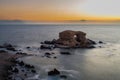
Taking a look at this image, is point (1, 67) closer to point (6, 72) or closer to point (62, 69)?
point (6, 72)

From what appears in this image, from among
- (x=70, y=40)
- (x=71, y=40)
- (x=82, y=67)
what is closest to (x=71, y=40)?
(x=71, y=40)

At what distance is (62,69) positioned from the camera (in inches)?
1719

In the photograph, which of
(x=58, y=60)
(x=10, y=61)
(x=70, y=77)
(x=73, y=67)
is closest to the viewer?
(x=70, y=77)

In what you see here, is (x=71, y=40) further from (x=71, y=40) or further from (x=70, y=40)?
(x=70, y=40)

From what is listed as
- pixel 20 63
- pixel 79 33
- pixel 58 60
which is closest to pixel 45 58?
pixel 58 60

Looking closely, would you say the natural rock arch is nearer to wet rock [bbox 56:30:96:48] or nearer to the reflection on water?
wet rock [bbox 56:30:96:48]

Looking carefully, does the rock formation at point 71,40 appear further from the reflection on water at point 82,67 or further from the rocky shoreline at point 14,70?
the rocky shoreline at point 14,70

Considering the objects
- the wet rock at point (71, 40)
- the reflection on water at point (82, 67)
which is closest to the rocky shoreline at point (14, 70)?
the reflection on water at point (82, 67)

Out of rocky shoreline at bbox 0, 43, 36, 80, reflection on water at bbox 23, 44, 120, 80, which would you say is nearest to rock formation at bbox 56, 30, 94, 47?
reflection on water at bbox 23, 44, 120, 80

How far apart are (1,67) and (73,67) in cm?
1497

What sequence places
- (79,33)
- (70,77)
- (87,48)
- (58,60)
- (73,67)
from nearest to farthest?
(70,77) < (73,67) < (58,60) < (87,48) < (79,33)

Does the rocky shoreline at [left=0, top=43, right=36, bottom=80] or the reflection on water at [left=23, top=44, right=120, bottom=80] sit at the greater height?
the rocky shoreline at [left=0, top=43, right=36, bottom=80]

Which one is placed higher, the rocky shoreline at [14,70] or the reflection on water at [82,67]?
the rocky shoreline at [14,70]

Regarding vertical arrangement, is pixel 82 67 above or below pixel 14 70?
below
